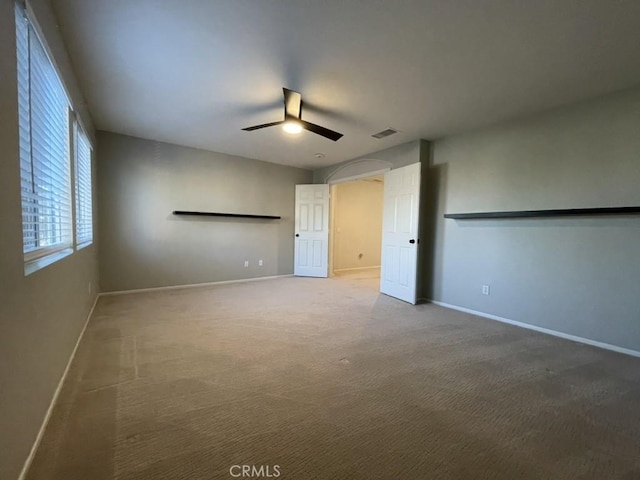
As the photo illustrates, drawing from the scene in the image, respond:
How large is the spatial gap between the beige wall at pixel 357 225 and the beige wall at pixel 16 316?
582 centimetres

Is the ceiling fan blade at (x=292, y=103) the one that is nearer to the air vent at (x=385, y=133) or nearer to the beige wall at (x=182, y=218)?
the air vent at (x=385, y=133)

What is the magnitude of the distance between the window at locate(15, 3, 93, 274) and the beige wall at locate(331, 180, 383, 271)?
5335 mm

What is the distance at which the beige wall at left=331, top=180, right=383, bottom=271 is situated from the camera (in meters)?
7.25

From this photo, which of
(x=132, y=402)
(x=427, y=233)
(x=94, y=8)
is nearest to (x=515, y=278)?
(x=427, y=233)

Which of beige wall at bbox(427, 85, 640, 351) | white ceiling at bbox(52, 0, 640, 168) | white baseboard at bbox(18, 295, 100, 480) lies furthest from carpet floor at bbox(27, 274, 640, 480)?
white ceiling at bbox(52, 0, 640, 168)

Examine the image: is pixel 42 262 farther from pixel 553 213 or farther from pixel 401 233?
pixel 553 213

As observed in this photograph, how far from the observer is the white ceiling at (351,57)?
1811 mm

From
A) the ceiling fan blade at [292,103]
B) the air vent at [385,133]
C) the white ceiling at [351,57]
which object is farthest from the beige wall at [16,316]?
the air vent at [385,133]

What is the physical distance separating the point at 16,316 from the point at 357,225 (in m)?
6.78

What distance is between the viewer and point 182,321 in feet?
10.5

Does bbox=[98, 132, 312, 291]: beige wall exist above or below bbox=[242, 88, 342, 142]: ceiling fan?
below

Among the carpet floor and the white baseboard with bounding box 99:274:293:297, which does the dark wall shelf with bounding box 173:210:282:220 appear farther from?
the carpet floor

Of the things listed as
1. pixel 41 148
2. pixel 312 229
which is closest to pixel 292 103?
pixel 41 148

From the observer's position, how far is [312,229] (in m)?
6.21
